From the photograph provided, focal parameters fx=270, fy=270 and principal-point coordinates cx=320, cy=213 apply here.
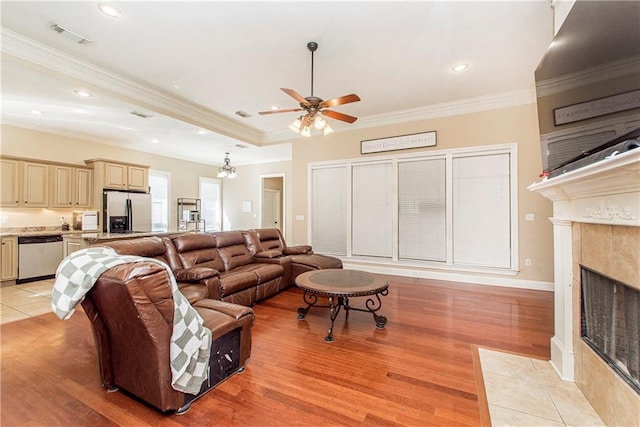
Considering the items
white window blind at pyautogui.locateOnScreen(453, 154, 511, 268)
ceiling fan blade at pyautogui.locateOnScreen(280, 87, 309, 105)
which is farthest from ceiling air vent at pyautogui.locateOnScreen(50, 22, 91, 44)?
white window blind at pyautogui.locateOnScreen(453, 154, 511, 268)

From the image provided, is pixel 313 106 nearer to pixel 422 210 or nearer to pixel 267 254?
pixel 267 254

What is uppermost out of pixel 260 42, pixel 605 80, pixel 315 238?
pixel 260 42

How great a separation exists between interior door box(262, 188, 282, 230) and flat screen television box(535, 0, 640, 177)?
7645 millimetres

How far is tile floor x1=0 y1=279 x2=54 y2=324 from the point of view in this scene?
3.32 meters

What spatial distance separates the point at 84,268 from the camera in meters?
1.54

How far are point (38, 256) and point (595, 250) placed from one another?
24.8ft

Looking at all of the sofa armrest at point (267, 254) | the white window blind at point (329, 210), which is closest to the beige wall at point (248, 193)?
the white window blind at point (329, 210)

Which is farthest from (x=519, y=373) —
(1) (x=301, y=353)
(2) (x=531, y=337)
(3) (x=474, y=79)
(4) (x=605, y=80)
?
(3) (x=474, y=79)

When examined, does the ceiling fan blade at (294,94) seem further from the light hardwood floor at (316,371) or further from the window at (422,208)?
the window at (422,208)

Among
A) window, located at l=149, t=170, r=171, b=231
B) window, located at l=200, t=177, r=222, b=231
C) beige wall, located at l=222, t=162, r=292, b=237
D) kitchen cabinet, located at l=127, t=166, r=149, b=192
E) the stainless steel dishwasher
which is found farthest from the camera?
window, located at l=200, t=177, r=222, b=231

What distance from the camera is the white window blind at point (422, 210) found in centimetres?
482

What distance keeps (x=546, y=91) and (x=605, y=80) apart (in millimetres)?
700

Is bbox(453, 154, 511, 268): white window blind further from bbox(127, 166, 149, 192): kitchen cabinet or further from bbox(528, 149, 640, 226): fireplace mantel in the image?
bbox(127, 166, 149, 192): kitchen cabinet

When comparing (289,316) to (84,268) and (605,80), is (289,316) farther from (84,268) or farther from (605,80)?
(605,80)
